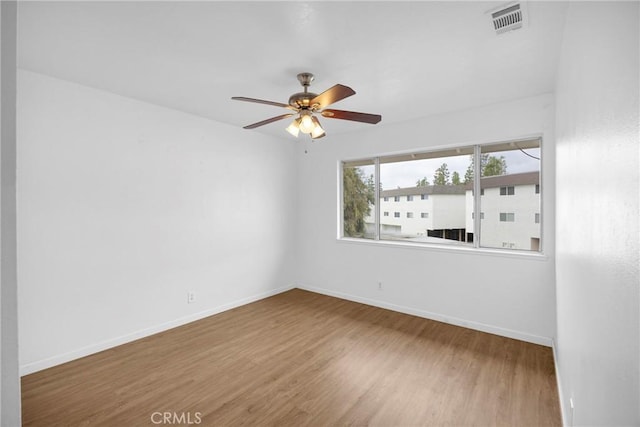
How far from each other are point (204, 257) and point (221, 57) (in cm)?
249

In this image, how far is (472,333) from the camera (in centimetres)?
339

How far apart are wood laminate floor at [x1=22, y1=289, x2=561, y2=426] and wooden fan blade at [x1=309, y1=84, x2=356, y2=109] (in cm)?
226

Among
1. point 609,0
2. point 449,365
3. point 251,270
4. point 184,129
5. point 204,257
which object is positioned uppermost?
point 184,129

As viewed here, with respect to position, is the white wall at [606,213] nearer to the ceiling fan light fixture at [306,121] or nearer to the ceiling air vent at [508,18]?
the ceiling air vent at [508,18]

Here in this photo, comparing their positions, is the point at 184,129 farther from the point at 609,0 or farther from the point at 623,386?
the point at 623,386

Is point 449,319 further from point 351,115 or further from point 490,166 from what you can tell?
point 351,115

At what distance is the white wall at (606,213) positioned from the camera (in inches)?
28.6

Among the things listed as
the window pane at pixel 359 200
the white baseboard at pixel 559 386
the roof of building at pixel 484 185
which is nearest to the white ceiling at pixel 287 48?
the roof of building at pixel 484 185

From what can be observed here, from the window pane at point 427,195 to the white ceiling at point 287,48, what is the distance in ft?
3.11

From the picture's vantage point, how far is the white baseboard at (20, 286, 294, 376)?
260cm

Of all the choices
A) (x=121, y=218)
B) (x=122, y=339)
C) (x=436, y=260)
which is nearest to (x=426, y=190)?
(x=436, y=260)

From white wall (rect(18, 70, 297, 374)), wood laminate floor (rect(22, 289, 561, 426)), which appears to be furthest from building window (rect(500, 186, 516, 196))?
white wall (rect(18, 70, 297, 374))

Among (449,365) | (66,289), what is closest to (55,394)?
(66,289)

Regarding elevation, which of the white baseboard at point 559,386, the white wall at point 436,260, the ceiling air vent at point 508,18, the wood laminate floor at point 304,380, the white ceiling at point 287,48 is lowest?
the wood laminate floor at point 304,380
